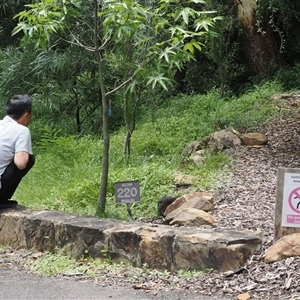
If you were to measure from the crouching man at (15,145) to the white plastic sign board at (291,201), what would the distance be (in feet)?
7.14

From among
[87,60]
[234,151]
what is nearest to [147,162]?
[234,151]

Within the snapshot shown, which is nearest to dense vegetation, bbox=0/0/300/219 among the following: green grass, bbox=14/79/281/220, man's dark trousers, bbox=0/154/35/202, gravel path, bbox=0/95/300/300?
green grass, bbox=14/79/281/220

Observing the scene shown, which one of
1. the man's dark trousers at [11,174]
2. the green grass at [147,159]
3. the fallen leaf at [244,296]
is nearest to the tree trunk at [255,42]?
the green grass at [147,159]

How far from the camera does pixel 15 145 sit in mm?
4938

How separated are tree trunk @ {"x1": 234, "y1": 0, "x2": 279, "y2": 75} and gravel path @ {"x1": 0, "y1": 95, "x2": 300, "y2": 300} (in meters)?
3.69

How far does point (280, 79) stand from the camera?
39.9ft

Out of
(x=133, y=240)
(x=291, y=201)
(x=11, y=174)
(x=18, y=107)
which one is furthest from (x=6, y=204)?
(x=291, y=201)

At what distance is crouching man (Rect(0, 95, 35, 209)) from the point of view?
16.1ft

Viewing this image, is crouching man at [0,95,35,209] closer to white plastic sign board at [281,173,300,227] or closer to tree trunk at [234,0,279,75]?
white plastic sign board at [281,173,300,227]

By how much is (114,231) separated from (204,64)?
1005 centimetres

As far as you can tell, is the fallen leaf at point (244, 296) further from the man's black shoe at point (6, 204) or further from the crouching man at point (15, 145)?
the man's black shoe at point (6, 204)

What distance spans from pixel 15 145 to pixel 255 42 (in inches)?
342

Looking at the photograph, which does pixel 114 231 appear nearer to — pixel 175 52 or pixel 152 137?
pixel 175 52

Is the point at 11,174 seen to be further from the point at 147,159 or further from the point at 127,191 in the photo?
the point at 147,159
